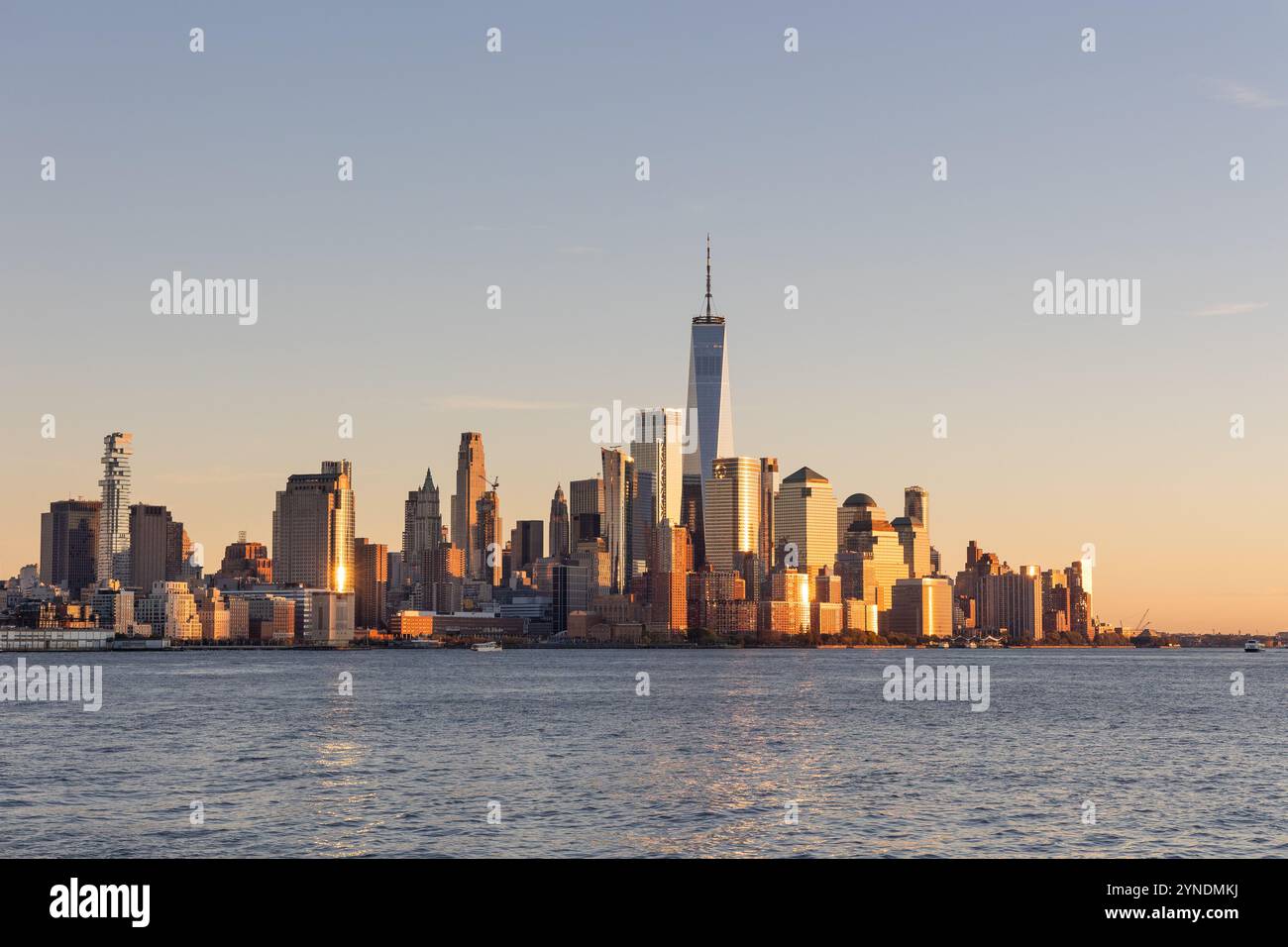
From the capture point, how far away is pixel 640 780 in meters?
54.9

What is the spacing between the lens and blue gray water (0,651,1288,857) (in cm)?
3969

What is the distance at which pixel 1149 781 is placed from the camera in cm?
5553

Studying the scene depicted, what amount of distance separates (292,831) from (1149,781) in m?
33.9

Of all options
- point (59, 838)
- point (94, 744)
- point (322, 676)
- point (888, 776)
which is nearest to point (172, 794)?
point (59, 838)

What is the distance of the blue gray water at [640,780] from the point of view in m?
39.7

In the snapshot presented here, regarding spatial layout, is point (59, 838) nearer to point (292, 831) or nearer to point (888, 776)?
point (292, 831)

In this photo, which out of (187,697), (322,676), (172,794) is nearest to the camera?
(172,794)
